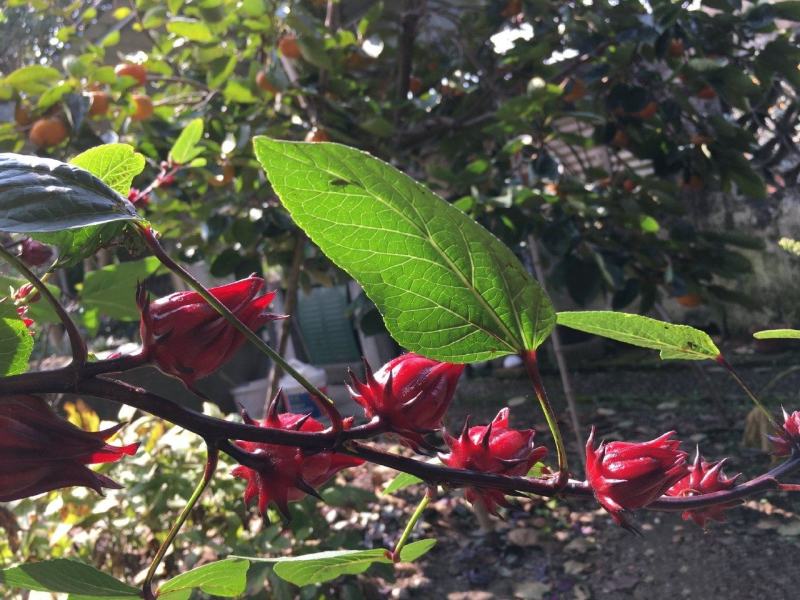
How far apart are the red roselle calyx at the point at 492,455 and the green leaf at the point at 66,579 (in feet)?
0.61

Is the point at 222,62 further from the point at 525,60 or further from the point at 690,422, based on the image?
the point at 690,422

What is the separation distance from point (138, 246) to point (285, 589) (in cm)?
140

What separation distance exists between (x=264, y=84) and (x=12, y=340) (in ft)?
6.32

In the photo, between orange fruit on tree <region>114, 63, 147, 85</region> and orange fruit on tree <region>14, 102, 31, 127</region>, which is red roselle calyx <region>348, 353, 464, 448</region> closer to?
orange fruit on tree <region>14, 102, 31, 127</region>

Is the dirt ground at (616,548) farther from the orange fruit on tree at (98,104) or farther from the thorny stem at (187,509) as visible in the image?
the orange fruit on tree at (98,104)

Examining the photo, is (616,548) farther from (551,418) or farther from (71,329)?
(71,329)

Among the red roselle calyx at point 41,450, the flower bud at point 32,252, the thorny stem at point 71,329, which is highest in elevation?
the thorny stem at point 71,329

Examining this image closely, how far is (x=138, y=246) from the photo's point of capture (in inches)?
18.0

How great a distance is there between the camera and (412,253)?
34 cm

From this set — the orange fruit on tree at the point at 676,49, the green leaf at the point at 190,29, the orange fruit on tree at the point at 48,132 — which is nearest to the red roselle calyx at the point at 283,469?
the orange fruit on tree at the point at 48,132

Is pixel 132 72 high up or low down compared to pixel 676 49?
up

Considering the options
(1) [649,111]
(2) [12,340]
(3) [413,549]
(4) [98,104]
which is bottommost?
(1) [649,111]

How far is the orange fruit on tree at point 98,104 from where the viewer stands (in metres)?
1.93

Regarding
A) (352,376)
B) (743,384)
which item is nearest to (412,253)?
(352,376)
